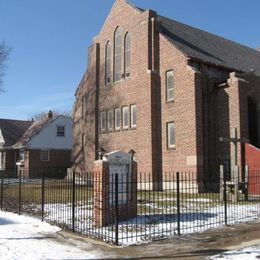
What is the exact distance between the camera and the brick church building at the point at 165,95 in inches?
992

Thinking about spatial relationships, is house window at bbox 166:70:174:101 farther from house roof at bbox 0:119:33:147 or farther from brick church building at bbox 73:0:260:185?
house roof at bbox 0:119:33:147

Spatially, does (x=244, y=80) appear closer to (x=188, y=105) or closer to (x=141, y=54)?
(x=188, y=105)

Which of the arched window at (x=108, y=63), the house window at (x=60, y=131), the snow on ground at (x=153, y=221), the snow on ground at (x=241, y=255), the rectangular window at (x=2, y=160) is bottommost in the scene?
the snow on ground at (x=241, y=255)

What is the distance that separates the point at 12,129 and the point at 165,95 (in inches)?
1151

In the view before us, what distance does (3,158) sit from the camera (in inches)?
1940

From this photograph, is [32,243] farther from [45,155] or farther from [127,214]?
[45,155]

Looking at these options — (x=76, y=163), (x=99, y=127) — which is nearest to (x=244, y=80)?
(x=99, y=127)

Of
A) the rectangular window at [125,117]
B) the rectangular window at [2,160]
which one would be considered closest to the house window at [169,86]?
the rectangular window at [125,117]

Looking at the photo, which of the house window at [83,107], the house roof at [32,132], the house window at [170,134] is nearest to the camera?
the house window at [170,134]

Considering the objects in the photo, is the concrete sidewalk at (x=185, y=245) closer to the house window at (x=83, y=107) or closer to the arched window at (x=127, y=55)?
the arched window at (x=127, y=55)

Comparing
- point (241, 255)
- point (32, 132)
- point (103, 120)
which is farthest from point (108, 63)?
point (241, 255)

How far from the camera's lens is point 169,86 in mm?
26984

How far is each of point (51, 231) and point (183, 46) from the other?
60.4ft

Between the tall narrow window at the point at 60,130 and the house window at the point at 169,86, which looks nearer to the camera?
the house window at the point at 169,86
